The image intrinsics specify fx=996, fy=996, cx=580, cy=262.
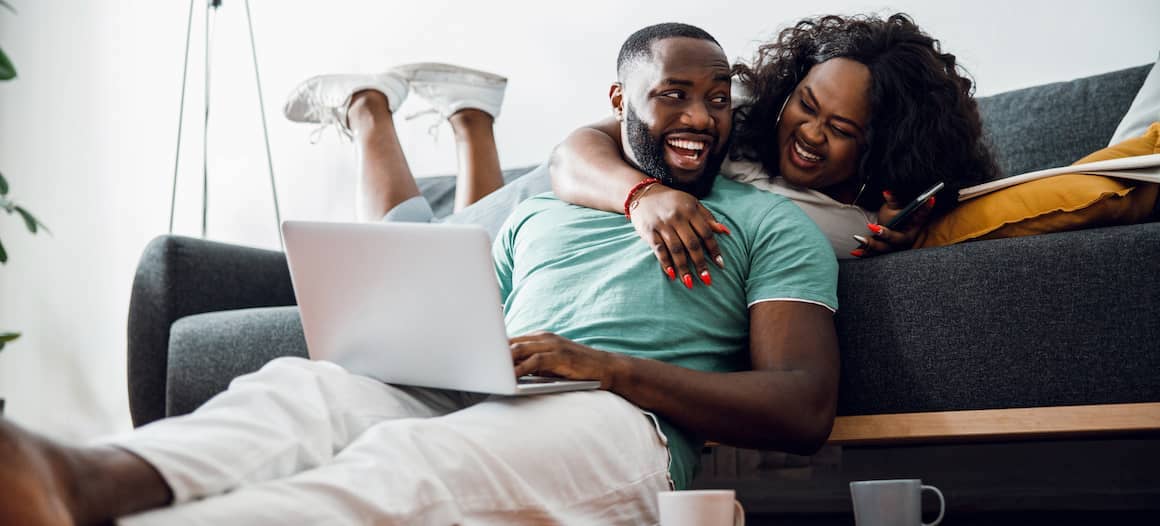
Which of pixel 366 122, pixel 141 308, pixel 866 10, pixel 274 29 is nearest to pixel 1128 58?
pixel 866 10

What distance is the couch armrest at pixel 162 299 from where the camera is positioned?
Result: 2145mm

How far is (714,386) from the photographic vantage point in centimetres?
132

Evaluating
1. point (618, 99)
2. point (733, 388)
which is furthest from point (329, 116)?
point (733, 388)

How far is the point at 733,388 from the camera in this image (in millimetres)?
1312

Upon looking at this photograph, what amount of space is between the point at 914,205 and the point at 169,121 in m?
2.83

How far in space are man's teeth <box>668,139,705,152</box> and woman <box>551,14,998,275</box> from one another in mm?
88

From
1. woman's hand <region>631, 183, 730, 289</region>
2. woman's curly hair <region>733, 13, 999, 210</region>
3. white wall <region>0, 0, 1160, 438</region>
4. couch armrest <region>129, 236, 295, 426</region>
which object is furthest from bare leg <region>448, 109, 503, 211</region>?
woman's hand <region>631, 183, 730, 289</region>

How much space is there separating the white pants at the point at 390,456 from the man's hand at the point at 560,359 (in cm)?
4

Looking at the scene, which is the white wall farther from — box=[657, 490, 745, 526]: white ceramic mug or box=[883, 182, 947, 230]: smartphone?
box=[657, 490, 745, 526]: white ceramic mug

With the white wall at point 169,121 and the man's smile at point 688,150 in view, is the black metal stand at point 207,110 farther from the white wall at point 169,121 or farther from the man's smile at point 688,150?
the man's smile at point 688,150

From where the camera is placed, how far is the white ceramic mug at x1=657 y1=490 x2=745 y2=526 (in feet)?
3.29

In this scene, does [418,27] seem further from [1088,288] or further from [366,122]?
[1088,288]

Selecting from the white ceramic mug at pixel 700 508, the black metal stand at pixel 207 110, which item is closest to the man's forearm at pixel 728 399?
the white ceramic mug at pixel 700 508

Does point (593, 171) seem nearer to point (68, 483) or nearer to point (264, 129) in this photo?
point (68, 483)
